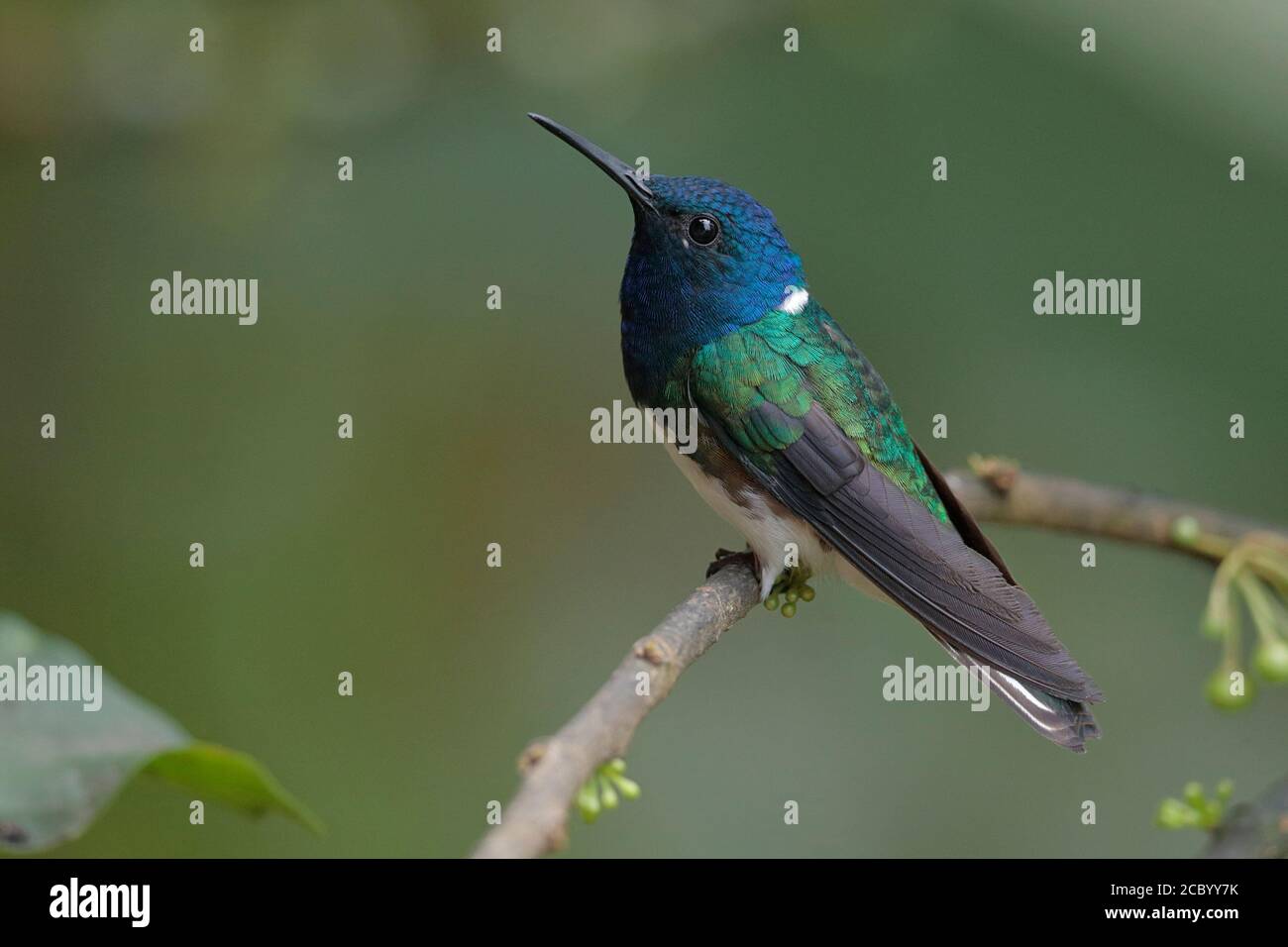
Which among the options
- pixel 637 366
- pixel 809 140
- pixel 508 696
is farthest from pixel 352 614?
pixel 809 140

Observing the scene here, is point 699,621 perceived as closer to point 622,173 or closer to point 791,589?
point 791,589

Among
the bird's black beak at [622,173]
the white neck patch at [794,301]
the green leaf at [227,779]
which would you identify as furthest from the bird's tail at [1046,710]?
the green leaf at [227,779]

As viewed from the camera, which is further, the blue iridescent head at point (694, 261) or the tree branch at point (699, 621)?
the blue iridescent head at point (694, 261)

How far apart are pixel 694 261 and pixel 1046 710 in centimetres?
148

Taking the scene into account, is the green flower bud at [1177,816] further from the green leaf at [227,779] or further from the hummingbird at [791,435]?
the green leaf at [227,779]

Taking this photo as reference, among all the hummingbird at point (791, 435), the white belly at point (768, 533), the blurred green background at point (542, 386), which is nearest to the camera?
the hummingbird at point (791, 435)

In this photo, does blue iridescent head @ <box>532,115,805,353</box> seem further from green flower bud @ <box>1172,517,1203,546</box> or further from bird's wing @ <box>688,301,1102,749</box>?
green flower bud @ <box>1172,517,1203,546</box>

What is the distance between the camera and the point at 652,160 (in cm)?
527

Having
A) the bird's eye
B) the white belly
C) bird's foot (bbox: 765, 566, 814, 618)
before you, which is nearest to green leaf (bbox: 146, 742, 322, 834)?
the white belly

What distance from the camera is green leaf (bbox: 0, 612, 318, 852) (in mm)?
1659

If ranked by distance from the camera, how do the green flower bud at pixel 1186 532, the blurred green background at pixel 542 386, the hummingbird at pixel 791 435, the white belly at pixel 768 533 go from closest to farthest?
the green flower bud at pixel 1186 532, the hummingbird at pixel 791 435, the white belly at pixel 768 533, the blurred green background at pixel 542 386

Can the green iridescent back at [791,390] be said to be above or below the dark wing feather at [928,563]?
above

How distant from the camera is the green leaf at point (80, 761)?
1659 mm

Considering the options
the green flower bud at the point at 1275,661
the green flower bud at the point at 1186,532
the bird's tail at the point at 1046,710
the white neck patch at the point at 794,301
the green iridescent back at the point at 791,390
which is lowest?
the bird's tail at the point at 1046,710
